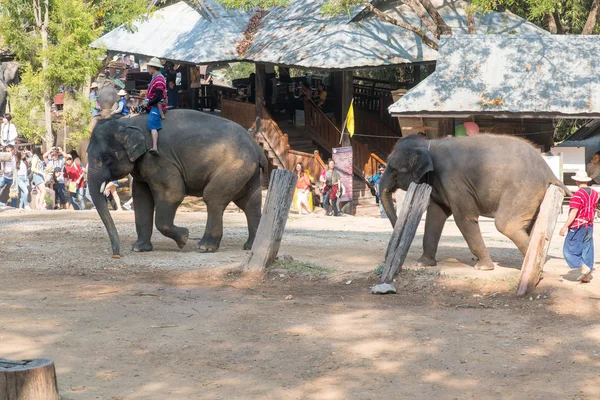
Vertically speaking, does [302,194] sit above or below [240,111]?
below

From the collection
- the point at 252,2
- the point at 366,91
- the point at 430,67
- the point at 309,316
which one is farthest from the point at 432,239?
the point at 366,91

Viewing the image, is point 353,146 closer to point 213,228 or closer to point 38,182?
point 38,182

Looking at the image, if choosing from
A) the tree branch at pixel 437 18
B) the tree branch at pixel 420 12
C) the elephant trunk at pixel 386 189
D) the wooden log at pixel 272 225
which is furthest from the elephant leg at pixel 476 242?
the tree branch at pixel 420 12

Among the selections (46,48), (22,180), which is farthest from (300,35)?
(22,180)

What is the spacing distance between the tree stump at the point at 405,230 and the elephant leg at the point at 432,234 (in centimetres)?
92

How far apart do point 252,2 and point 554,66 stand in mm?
7585

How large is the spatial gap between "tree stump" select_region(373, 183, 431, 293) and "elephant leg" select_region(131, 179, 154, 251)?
13.6 ft

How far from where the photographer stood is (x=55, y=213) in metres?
20.9

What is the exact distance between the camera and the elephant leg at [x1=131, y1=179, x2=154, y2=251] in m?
15.2

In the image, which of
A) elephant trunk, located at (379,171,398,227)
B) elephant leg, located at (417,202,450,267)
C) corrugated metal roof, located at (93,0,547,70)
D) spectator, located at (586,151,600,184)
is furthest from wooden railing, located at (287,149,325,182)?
elephant leg, located at (417,202,450,267)

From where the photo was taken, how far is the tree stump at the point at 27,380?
6.23 metres

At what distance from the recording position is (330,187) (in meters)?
26.5

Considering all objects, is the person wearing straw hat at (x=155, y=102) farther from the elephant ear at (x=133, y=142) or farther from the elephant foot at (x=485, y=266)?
the elephant foot at (x=485, y=266)

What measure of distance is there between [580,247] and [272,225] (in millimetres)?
3775
